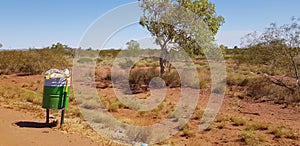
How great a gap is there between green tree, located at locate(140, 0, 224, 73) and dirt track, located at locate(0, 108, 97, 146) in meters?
11.2

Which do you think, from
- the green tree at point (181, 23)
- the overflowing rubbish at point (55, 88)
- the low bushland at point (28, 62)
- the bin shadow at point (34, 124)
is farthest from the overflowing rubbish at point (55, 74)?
the low bushland at point (28, 62)

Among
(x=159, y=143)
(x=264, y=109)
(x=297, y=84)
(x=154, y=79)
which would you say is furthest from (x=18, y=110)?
(x=297, y=84)

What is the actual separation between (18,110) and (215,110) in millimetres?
6895

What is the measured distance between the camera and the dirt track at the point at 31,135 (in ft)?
19.2

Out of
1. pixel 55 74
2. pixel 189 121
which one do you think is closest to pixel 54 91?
pixel 55 74

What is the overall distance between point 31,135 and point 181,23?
12.6 m

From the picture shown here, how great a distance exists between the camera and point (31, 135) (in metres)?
Answer: 6.31

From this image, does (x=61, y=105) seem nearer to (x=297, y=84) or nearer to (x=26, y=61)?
(x=297, y=84)

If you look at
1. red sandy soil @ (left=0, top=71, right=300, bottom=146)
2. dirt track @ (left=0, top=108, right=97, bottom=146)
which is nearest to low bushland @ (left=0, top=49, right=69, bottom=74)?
red sandy soil @ (left=0, top=71, right=300, bottom=146)

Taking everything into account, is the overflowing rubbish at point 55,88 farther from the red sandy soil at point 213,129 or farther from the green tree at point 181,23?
the green tree at point 181,23

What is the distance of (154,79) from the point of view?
18.2 metres

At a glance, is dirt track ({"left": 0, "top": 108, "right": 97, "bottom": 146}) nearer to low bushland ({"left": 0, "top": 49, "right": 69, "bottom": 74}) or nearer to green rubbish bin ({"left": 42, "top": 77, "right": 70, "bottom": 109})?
green rubbish bin ({"left": 42, "top": 77, "right": 70, "bottom": 109})

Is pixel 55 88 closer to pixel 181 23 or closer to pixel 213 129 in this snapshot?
pixel 213 129

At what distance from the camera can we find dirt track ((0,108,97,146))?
5.87 meters
